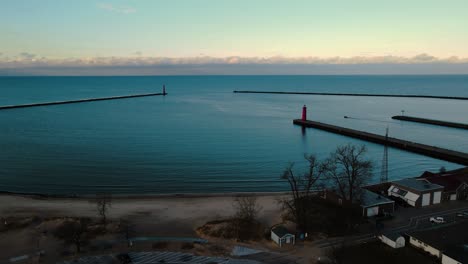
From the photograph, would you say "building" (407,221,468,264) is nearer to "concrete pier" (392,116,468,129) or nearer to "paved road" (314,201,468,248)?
"paved road" (314,201,468,248)

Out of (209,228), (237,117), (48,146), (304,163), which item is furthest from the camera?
(237,117)

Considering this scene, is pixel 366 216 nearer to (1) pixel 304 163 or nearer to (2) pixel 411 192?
(2) pixel 411 192

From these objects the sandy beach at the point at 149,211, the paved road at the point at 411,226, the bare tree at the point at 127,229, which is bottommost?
the sandy beach at the point at 149,211

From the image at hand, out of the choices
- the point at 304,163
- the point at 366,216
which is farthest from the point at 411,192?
the point at 304,163

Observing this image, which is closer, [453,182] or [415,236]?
[415,236]

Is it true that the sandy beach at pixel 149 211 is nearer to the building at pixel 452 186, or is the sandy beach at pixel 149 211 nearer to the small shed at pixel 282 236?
the small shed at pixel 282 236

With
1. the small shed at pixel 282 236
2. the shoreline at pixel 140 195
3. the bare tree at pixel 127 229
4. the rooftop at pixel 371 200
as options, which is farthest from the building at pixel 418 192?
the bare tree at pixel 127 229
